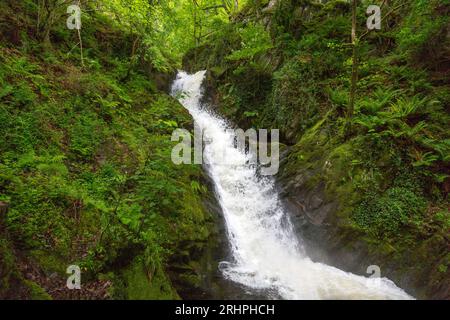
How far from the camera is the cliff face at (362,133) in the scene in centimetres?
718

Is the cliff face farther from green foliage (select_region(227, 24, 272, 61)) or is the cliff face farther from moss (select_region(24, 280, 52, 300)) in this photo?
moss (select_region(24, 280, 52, 300))

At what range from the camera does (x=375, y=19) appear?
37.0 ft

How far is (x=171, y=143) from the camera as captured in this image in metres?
7.81

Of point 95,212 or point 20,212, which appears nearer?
point 20,212

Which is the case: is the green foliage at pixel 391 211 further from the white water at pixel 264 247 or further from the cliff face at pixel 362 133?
the white water at pixel 264 247

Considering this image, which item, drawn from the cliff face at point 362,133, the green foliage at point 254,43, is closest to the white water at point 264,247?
the cliff face at point 362,133

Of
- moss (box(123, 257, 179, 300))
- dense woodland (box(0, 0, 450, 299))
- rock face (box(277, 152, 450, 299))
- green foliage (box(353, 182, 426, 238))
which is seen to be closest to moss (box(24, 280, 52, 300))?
dense woodland (box(0, 0, 450, 299))

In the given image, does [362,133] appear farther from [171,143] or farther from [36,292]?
[36,292]

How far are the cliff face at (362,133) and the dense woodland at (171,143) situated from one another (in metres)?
0.04
